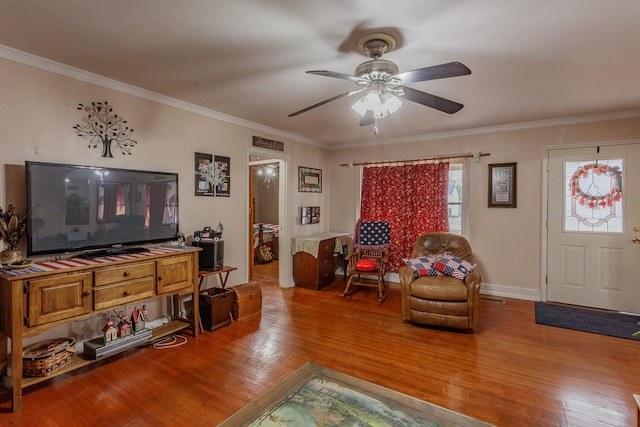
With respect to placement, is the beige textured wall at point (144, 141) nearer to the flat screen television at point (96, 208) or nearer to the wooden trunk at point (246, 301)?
the flat screen television at point (96, 208)

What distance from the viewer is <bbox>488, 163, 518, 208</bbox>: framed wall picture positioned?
14.4 ft

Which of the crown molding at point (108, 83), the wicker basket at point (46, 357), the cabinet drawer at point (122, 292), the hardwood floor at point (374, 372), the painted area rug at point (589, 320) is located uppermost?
the crown molding at point (108, 83)

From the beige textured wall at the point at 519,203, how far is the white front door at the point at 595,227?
13 cm

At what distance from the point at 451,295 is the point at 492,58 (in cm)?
212

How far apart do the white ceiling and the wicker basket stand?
1911 mm

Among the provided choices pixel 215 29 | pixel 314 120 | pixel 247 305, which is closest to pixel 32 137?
pixel 215 29

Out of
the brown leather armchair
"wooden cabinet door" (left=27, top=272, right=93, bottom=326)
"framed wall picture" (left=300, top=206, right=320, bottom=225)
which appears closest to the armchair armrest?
the brown leather armchair

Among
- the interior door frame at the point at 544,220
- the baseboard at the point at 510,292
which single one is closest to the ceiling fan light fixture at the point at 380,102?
the interior door frame at the point at 544,220

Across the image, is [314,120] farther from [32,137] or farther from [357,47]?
[32,137]

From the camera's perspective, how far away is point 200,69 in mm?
2613

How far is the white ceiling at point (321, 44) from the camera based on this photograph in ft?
5.90

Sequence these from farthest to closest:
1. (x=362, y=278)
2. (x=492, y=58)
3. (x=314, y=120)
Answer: (x=362, y=278)
(x=314, y=120)
(x=492, y=58)

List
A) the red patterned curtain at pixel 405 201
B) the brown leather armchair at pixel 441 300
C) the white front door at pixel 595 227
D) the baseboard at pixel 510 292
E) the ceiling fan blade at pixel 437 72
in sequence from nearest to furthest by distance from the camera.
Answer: the ceiling fan blade at pixel 437 72, the brown leather armchair at pixel 441 300, the white front door at pixel 595 227, the baseboard at pixel 510 292, the red patterned curtain at pixel 405 201

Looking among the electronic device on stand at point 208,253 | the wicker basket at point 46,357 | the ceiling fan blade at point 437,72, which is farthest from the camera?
the electronic device on stand at point 208,253
